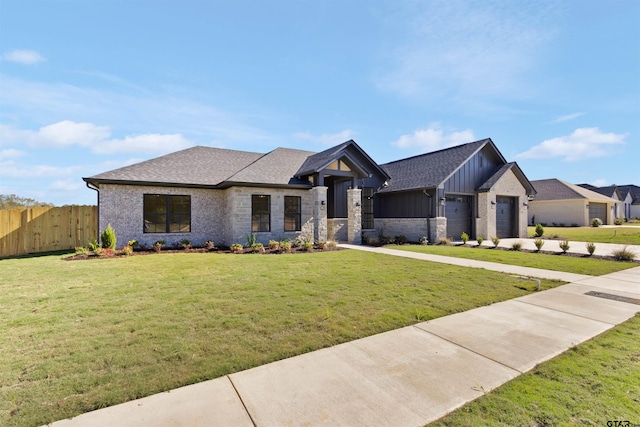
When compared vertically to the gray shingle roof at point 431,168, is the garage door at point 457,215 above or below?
below

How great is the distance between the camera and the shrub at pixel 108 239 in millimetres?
11750

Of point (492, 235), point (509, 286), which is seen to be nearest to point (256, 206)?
point (509, 286)

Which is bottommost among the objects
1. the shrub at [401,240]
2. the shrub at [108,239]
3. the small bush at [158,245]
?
the shrub at [401,240]

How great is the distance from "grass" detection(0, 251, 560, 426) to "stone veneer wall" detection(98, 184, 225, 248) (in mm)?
4053

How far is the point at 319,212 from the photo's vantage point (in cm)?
1538

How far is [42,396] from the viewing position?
104 inches

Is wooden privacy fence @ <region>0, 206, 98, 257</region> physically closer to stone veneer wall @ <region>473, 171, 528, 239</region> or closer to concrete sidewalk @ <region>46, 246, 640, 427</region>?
concrete sidewalk @ <region>46, 246, 640, 427</region>

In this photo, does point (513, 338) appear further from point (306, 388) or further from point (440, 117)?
point (440, 117)

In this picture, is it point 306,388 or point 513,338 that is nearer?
point 306,388

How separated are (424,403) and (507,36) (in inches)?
500

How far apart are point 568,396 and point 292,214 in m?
13.8

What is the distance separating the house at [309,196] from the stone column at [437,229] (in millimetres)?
61

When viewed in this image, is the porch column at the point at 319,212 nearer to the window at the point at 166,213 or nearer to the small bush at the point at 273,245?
the small bush at the point at 273,245

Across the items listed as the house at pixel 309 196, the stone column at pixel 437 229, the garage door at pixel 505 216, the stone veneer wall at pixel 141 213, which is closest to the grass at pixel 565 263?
the stone column at pixel 437 229
